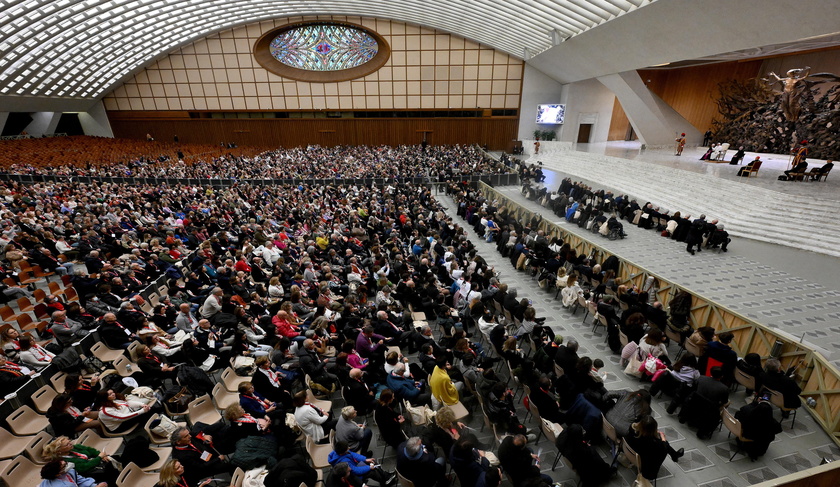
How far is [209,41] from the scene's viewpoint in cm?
3250

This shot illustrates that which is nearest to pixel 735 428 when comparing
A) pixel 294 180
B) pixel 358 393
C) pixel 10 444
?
pixel 358 393

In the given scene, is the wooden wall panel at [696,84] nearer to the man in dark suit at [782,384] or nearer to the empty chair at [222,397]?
the man in dark suit at [782,384]

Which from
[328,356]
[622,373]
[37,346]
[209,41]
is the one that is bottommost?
[622,373]

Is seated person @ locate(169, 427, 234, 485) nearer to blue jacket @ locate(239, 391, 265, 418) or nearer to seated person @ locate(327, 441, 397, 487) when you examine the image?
blue jacket @ locate(239, 391, 265, 418)

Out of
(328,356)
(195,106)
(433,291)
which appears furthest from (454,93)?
(328,356)

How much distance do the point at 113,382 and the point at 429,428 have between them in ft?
13.1

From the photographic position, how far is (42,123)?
3366 cm

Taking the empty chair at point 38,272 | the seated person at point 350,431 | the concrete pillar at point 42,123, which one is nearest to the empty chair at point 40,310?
the empty chair at point 38,272

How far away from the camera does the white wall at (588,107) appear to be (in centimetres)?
3123

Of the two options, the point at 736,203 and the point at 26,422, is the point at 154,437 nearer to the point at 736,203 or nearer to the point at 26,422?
the point at 26,422

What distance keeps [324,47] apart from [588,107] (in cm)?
2454

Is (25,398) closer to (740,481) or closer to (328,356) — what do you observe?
(328,356)

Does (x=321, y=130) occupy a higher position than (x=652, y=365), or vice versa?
(x=321, y=130)

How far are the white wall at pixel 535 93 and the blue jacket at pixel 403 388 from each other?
3342 centimetres
